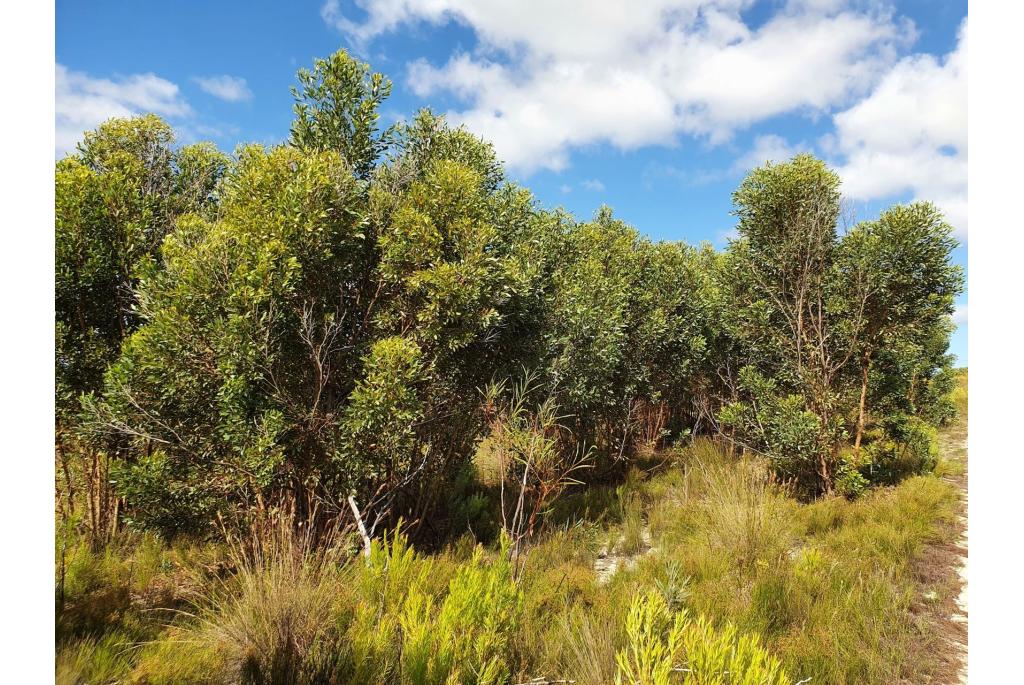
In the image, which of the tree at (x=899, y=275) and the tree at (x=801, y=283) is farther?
the tree at (x=801, y=283)

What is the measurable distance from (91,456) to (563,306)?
725 cm

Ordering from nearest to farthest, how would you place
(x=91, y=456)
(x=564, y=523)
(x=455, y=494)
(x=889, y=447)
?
(x=91, y=456) < (x=564, y=523) < (x=455, y=494) < (x=889, y=447)

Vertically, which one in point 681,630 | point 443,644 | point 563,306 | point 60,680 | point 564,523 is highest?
point 563,306

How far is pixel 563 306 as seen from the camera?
29.2 ft

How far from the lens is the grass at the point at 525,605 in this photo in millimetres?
3465

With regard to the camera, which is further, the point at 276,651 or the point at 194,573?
the point at 194,573

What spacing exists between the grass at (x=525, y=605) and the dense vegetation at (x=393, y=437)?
4cm

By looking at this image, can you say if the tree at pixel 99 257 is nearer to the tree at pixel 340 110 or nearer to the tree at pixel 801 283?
the tree at pixel 340 110

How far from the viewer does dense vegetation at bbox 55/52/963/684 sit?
387 centimetres

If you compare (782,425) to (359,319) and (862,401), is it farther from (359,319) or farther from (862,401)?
(359,319)

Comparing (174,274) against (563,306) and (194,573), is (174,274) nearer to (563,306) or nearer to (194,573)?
(194,573)

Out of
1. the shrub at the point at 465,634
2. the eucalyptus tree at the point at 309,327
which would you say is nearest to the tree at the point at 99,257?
the eucalyptus tree at the point at 309,327

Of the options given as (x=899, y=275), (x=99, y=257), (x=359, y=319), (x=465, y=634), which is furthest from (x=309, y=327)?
(x=899, y=275)

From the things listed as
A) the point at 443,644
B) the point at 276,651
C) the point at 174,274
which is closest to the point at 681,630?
the point at 443,644
